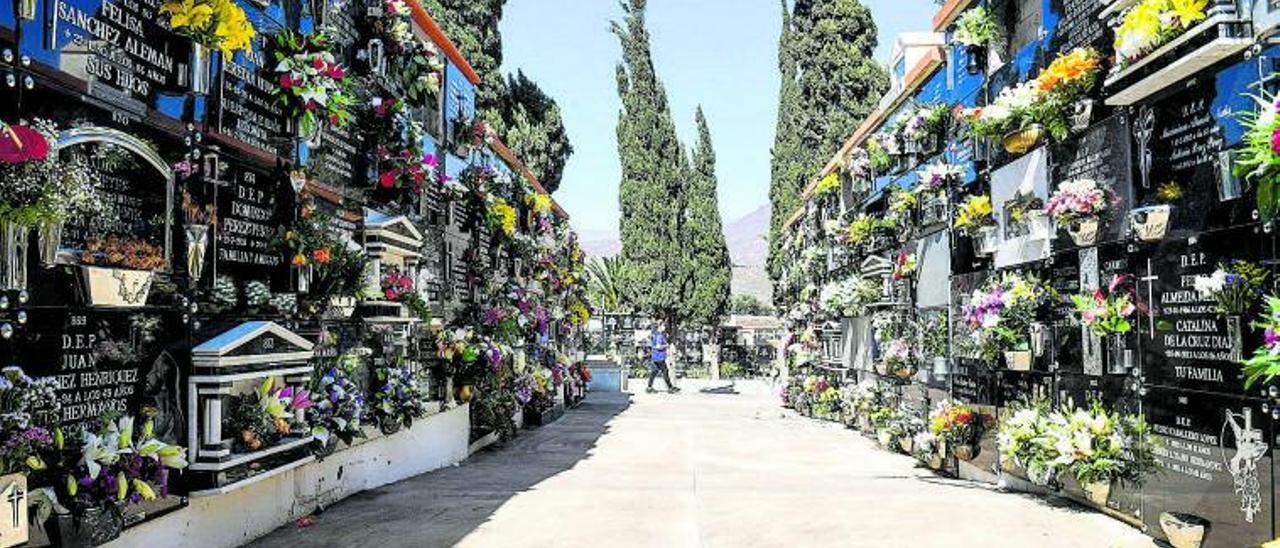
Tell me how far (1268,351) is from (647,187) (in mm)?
28840

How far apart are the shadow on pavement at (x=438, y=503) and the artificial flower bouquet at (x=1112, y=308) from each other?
4775 millimetres

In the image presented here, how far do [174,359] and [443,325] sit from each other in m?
5.99

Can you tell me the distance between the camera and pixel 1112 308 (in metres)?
7.04

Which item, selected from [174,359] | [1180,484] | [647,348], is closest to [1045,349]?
[1180,484]

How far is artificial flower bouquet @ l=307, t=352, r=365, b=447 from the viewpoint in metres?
7.28

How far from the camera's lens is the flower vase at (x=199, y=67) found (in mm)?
5762

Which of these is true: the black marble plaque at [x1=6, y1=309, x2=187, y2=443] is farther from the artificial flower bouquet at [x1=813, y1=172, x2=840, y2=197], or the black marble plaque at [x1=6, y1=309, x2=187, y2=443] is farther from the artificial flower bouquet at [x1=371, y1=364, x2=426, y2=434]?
the artificial flower bouquet at [x1=813, y1=172, x2=840, y2=197]

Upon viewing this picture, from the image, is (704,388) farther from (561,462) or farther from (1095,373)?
(1095,373)

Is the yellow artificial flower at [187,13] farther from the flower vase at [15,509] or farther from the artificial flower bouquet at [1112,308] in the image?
the artificial flower bouquet at [1112,308]

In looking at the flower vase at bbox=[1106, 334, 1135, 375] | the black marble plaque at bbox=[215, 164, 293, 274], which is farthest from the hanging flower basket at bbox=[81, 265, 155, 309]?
the flower vase at bbox=[1106, 334, 1135, 375]

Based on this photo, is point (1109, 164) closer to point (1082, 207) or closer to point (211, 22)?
point (1082, 207)

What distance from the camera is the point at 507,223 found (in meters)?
14.2

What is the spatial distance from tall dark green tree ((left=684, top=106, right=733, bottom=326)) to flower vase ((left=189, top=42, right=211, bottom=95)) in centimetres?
2764

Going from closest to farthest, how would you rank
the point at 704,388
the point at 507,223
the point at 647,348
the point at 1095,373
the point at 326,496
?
the point at 1095,373
the point at 326,496
the point at 507,223
the point at 704,388
the point at 647,348
